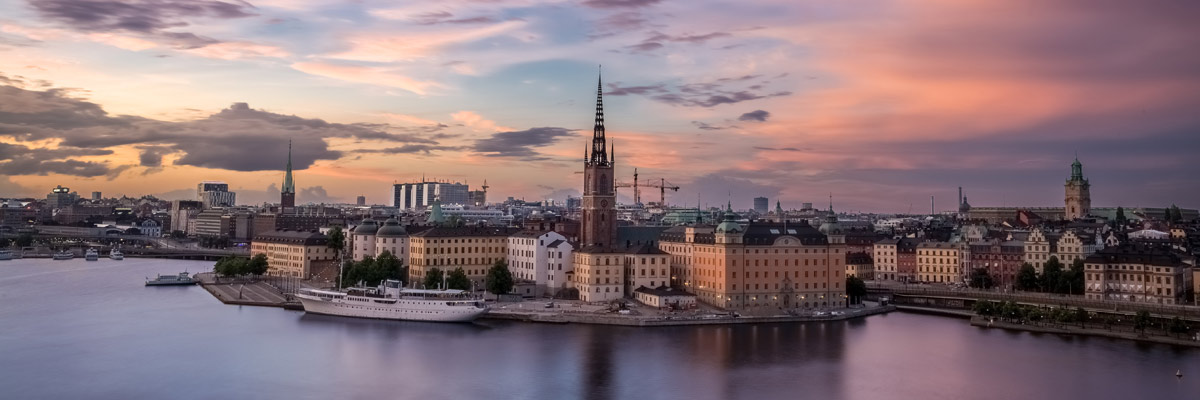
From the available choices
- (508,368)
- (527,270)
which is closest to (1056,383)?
(508,368)

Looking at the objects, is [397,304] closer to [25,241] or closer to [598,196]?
[598,196]

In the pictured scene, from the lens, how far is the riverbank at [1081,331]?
35.9 metres

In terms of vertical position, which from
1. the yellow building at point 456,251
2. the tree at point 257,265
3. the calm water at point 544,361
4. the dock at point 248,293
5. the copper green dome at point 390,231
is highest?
the copper green dome at point 390,231

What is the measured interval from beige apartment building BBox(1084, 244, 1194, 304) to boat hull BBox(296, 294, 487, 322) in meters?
29.2

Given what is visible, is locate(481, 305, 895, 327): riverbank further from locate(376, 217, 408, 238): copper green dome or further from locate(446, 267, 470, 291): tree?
locate(376, 217, 408, 238): copper green dome

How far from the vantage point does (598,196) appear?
55.0m

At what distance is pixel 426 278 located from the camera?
48375mm

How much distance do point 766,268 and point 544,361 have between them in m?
17.1

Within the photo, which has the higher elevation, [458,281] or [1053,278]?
[1053,278]

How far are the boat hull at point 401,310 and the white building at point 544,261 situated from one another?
815 centimetres

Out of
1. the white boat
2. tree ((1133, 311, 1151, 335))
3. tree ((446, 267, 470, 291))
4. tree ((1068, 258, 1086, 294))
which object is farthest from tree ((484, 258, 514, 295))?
tree ((1068, 258, 1086, 294))

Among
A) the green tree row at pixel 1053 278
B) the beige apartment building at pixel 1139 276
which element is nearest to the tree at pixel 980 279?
the green tree row at pixel 1053 278

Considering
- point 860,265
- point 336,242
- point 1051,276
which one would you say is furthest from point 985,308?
point 336,242

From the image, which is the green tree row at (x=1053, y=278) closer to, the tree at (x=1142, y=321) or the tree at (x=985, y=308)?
the tree at (x=985, y=308)
